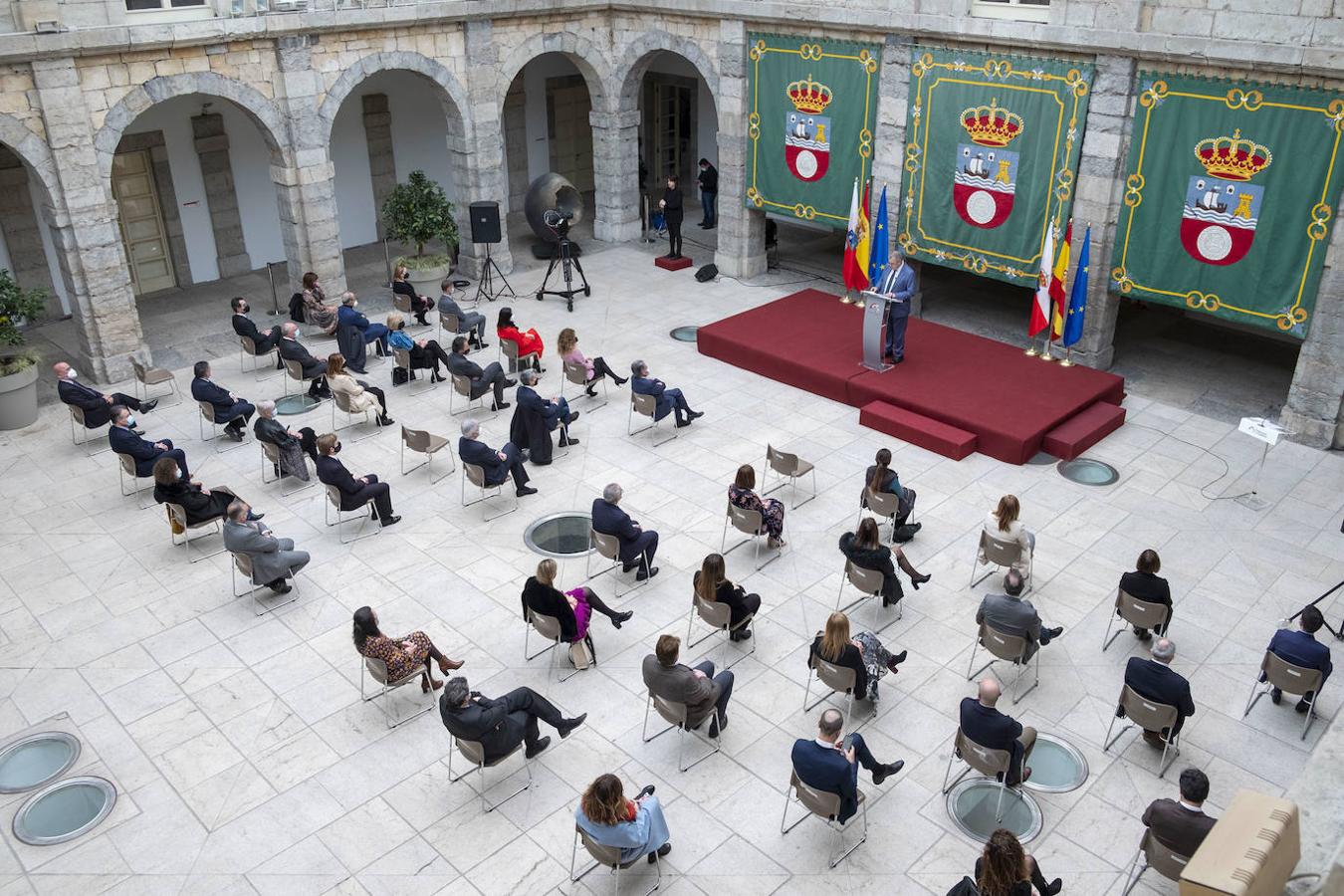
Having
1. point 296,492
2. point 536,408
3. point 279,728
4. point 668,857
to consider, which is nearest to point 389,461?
point 296,492

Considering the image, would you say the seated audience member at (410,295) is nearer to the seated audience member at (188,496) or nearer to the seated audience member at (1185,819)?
the seated audience member at (188,496)

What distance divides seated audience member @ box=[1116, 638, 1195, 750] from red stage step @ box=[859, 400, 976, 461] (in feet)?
17.3

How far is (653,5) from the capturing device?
19312 millimetres

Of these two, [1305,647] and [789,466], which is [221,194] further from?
[1305,647]

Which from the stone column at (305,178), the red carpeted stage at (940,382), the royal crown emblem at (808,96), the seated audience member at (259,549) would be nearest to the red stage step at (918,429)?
the red carpeted stage at (940,382)

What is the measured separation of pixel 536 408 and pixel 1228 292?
8.86 m

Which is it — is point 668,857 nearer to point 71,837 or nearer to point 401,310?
point 71,837

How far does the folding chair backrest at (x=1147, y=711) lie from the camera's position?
27.0 ft

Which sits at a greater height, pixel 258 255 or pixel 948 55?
pixel 948 55

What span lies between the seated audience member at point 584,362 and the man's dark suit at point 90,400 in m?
5.45

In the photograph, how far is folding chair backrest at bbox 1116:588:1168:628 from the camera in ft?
31.2

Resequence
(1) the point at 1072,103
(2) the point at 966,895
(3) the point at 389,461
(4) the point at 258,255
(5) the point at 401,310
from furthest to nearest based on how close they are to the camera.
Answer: (4) the point at 258,255, (5) the point at 401,310, (1) the point at 1072,103, (3) the point at 389,461, (2) the point at 966,895

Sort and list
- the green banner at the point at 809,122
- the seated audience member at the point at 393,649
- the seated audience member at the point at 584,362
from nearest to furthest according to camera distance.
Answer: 1. the seated audience member at the point at 393,649
2. the seated audience member at the point at 584,362
3. the green banner at the point at 809,122

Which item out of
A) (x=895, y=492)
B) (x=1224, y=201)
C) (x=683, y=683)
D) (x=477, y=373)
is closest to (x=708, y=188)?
(x=477, y=373)
